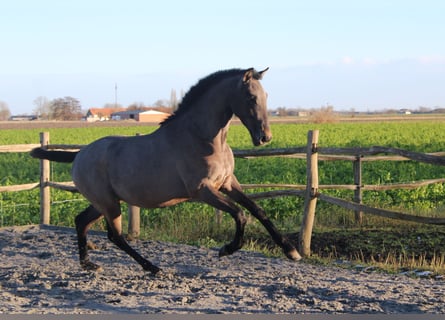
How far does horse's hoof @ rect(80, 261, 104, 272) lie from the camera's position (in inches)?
298

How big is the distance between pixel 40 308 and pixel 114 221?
7.34 ft

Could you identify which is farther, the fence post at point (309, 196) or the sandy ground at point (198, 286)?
the fence post at point (309, 196)

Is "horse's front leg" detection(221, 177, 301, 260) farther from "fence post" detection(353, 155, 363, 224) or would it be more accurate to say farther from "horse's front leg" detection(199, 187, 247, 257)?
"fence post" detection(353, 155, 363, 224)

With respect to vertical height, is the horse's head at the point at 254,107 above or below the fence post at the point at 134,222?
above

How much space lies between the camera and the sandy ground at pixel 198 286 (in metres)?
5.51

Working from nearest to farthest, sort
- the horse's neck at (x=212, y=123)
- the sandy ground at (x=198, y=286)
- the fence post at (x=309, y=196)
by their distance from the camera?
the sandy ground at (x=198, y=286) < the horse's neck at (x=212, y=123) < the fence post at (x=309, y=196)

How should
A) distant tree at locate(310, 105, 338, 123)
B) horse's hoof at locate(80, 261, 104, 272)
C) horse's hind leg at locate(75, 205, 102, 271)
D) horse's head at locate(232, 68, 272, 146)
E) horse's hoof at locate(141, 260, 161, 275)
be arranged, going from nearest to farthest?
1. horse's head at locate(232, 68, 272, 146)
2. horse's hoof at locate(141, 260, 161, 275)
3. horse's hoof at locate(80, 261, 104, 272)
4. horse's hind leg at locate(75, 205, 102, 271)
5. distant tree at locate(310, 105, 338, 123)

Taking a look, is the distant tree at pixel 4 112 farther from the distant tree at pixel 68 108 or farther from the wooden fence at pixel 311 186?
the wooden fence at pixel 311 186

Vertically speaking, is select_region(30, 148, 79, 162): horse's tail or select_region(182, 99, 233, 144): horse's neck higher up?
select_region(182, 99, 233, 144): horse's neck

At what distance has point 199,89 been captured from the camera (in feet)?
23.5

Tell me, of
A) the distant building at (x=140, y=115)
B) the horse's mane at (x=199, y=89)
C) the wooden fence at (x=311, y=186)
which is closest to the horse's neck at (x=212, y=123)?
the horse's mane at (x=199, y=89)

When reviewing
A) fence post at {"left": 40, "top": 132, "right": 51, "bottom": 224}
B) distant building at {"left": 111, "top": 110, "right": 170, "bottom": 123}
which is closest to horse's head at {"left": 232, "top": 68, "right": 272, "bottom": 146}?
fence post at {"left": 40, "top": 132, "right": 51, "bottom": 224}

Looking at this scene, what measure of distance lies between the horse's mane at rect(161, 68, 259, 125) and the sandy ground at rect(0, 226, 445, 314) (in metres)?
1.66

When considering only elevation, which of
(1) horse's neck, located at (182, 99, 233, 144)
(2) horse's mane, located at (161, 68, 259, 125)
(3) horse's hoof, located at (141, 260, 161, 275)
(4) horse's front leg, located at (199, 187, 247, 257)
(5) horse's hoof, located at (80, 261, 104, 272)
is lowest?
(5) horse's hoof, located at (80, 261, 104, 272)
